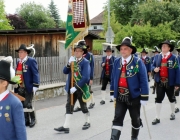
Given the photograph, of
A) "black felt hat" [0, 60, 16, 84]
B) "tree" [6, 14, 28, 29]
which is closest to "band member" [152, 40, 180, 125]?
"black felt hat" [0, 60, 16, 84]

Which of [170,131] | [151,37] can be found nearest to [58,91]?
[170,131]

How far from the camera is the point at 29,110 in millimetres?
7602

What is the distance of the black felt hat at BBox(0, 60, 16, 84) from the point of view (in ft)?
11.1

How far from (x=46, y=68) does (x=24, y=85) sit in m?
4.56

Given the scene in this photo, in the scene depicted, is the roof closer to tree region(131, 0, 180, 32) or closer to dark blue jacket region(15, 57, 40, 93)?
tree region(131, 0, 180, 32)

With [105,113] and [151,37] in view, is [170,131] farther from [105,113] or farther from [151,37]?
[151,37]

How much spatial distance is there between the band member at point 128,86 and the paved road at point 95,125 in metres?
1.13

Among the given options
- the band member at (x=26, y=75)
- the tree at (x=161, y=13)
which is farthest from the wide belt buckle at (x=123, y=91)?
the tree at (x=161, y=13)

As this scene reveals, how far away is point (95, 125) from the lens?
26.2ft

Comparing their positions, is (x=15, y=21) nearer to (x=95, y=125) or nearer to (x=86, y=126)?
(x=95, y=125)

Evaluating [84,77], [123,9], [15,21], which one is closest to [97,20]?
[123,9]

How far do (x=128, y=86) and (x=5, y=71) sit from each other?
2951 millimetres

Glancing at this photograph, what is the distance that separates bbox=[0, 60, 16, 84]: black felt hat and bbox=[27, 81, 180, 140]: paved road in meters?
3.69

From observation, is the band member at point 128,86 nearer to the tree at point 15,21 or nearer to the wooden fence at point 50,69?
the wooden fence at point 50,69
